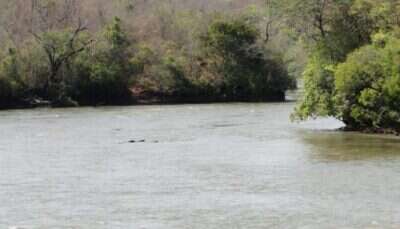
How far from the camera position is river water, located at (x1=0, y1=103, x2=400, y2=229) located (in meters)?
24.8

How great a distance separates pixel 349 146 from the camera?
→ 4150cm

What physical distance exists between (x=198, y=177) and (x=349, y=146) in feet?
37.3

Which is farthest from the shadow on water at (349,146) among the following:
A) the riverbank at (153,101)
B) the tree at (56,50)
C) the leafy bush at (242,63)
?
the tree at (56,50)

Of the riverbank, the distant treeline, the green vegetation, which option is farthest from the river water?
the distant treeline

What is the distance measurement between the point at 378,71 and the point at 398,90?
6.41 feet

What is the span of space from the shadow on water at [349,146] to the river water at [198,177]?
5cm

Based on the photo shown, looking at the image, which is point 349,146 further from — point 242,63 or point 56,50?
point 242,63

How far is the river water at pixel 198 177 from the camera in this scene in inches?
977

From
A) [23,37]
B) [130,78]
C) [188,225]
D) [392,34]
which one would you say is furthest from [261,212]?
[23,37]

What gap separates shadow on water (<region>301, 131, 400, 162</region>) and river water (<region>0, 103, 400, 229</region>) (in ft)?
0.16

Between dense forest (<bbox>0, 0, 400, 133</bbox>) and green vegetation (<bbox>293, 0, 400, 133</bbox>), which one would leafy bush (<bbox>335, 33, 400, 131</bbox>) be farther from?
dense forest (<bbox>0, 0, 400, 133</bbox>)

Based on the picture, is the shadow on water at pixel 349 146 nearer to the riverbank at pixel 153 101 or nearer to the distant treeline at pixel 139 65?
the riverbank at pixel 153 101

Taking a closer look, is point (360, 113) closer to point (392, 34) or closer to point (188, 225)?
point (392, 34)

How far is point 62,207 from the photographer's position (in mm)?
26594
